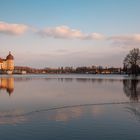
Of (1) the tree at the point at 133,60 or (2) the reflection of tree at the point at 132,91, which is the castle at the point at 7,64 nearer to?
(1) the tree at the point at 133,60

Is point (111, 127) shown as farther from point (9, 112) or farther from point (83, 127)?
point (9, 112)

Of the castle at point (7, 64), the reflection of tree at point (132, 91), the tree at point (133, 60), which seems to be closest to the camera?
the reflection of tree at point (132, 91)

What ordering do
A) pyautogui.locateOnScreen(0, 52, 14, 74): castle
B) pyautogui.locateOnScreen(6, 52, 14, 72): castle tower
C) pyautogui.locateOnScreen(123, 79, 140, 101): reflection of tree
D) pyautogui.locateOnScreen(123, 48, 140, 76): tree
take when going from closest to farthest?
pyautogui.locateOnScreen(123, 79, 140, 101): reflection of tree, pyautogui.locateOnScreen(123, 48, 140, 76): tree, pyautogui.locateOnScreen(0, 52, 14, 74): castle, pyautogui.locateOnScreen(6, 52, 14, 72): castle tower

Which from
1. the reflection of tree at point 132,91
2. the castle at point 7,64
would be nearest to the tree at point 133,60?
the reflection of tree at point 132,91

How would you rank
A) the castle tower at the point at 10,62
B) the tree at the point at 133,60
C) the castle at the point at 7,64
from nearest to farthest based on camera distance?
the tree at the point at 133,60, the castle at the point at 7,64, the castle tower at the point at 10,62

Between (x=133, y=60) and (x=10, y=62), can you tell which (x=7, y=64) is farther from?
(x=133, y=60)

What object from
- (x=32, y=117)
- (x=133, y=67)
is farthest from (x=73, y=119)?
(x=133, y=67)

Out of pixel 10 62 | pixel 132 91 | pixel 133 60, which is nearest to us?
pixel 132 91

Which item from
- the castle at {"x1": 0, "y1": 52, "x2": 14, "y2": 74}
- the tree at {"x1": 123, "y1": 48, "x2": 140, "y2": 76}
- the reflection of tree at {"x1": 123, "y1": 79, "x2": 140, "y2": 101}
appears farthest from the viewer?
the castle at {"x1": 0, "y1": 52, "x2": 14, "y2": 74}

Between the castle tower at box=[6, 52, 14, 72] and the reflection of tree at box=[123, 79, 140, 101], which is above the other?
the castle tower at box=[6, 52, 14, 72]

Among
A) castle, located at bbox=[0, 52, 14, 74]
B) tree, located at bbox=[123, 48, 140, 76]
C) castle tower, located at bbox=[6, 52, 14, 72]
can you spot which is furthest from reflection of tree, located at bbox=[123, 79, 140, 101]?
castle tower, located at bbox=[6, 52, 14, 72]

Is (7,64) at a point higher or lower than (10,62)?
lower

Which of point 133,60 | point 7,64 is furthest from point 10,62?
point 133,60

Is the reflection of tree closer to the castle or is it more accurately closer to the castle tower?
the castle
